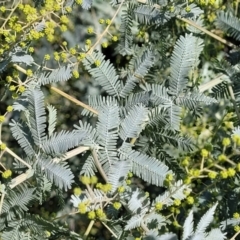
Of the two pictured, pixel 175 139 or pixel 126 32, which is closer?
pixel 175 139

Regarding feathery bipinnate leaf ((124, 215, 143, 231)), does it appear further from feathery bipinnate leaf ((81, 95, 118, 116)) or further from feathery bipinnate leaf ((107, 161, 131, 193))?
feathery bipinnate leaf ((81, 95, 118, 116))

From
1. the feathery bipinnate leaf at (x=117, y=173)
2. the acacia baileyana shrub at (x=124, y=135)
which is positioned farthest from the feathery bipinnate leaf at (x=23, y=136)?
the feathery bipinnate leaf at (x=117, y=173)

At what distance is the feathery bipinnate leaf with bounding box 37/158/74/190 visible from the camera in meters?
1.34

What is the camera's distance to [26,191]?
4.82 ft

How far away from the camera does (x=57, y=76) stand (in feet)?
4.97

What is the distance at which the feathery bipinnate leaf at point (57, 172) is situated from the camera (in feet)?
4.39

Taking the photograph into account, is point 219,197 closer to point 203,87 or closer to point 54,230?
point 203,87

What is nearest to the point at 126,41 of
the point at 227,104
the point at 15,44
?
the point at 15,44

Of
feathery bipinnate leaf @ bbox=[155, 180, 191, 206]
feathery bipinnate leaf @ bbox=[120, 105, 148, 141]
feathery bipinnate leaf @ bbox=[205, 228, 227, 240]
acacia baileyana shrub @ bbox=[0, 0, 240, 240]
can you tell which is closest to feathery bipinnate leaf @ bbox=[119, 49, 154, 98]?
acacia baileyana shrub @ bbox=[0, 0, 240, 240]

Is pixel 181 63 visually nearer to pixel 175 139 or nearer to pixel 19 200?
pixel 175 139

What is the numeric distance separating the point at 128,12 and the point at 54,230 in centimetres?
78

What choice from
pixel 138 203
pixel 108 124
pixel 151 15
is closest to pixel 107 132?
pixel 108 124

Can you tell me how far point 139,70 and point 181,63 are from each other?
0.47 ft

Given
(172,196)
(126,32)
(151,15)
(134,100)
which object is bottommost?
(172,196)
